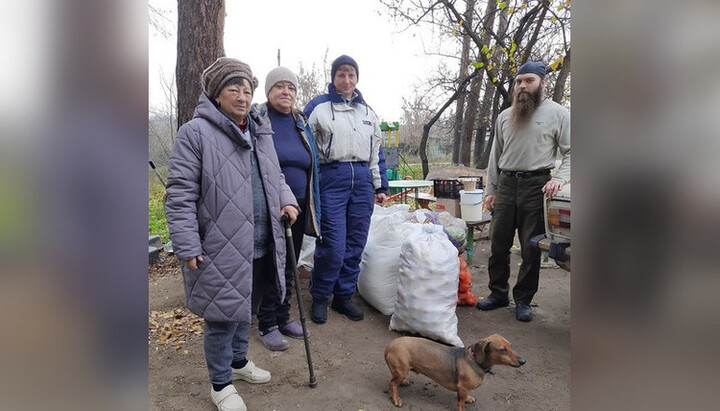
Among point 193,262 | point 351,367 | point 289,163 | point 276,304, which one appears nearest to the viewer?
point 193,262

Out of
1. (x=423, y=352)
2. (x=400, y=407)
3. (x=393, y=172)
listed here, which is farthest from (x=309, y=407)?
(x=393, y=172)

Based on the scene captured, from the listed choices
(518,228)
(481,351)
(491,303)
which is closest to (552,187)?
(518,228)

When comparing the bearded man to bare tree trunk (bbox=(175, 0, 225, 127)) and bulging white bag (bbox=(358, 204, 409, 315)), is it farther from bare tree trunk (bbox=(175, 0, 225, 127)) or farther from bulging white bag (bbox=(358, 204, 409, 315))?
bare tree trunk (bbox=(175, 0, 225, 127))

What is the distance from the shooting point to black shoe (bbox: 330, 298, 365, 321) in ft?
12.1

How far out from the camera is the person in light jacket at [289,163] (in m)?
3.05

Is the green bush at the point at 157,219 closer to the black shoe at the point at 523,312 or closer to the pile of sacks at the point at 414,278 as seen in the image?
the pile of sacks at the point at 414,278

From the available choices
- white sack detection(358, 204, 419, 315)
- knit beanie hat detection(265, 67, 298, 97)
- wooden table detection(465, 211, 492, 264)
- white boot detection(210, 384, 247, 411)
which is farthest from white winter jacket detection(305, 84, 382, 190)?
wooden table detection(465, 211, 492, 264)

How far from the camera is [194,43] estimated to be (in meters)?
4.04

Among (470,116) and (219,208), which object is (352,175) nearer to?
(219,208)

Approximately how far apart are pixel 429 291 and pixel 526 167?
1.32 meters

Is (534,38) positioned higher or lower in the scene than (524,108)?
higher
